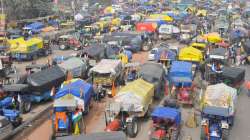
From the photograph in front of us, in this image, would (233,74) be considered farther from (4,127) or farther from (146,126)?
(4,127)

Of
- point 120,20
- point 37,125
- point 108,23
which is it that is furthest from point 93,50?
point 120,20

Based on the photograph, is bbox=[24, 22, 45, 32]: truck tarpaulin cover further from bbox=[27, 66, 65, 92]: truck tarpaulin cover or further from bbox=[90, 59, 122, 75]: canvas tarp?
bbox=[27, 66, 65, 92]: truck tarpaulin cover

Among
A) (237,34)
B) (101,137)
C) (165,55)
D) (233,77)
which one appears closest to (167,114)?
(101,137)

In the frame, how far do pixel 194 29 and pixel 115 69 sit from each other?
28.9 meters

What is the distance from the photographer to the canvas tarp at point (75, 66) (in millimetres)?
28620

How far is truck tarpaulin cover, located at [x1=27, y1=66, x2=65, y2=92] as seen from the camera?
23844mm

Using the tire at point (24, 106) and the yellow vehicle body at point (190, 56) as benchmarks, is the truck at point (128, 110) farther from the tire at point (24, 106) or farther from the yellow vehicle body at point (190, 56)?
the yellow vehicle body at point (190, 56)

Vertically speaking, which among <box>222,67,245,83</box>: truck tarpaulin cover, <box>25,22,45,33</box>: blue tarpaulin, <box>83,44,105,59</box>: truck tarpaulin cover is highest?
<box>222,67,245,83</box>: truck tarpaulin cover

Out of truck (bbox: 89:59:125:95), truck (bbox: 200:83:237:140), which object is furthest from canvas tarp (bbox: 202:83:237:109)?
truck (bbox: 89:59:125:95)

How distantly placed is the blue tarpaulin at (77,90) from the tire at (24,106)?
2.85 metres

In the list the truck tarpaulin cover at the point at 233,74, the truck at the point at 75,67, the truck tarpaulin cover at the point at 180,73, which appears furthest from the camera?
the truck at the point at 75,67

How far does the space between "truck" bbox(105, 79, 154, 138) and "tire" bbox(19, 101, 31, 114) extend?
558cm

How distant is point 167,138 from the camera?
58.7 ft

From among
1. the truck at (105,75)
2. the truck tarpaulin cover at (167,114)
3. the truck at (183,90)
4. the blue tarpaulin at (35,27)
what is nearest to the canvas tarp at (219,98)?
the truck tarpaulin cover at (167,114)
